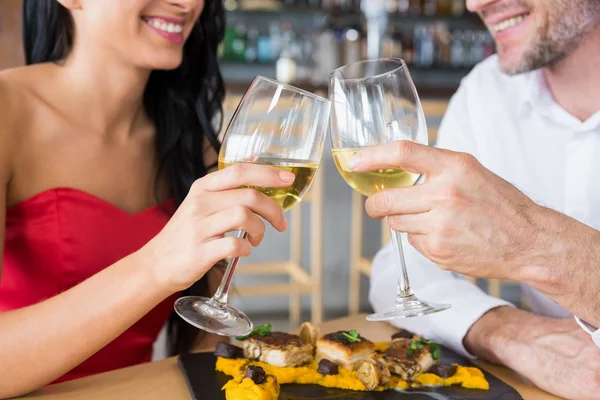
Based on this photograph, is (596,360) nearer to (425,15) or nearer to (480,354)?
(480,354)

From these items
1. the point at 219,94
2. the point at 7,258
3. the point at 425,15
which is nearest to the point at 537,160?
the point at 219,94

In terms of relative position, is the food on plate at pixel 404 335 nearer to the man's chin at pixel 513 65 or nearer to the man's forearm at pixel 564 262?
the man's forearm at pixel 564 262

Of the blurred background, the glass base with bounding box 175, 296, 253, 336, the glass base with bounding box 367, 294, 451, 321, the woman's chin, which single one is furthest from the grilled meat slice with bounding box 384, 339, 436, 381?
the blurred background

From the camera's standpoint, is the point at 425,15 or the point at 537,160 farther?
the point at 425,15

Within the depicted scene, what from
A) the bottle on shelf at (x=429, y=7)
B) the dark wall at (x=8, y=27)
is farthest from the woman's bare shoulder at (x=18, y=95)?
the bottle on shelf at (x=429, y=7)

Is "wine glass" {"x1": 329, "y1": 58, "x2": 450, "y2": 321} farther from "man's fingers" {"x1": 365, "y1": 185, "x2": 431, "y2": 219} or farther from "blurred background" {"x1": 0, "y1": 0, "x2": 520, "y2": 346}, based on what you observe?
"blurred background" {"x1": 0, "y1": 0, "x2": 520, "y2": 346}

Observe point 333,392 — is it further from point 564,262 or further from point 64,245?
point 64,245

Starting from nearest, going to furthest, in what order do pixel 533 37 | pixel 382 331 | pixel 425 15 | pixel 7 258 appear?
pixel 382 331
pixel 7 258
pixel 533 37
pixel 425 15

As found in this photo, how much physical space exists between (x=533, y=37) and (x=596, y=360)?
2.84 feet

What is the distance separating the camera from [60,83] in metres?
1.57

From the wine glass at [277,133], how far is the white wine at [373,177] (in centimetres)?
4

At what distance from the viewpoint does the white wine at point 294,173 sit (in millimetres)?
917

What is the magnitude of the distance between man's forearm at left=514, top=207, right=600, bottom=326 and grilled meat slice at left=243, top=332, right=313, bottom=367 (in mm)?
356

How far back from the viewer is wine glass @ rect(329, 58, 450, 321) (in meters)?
0.91
